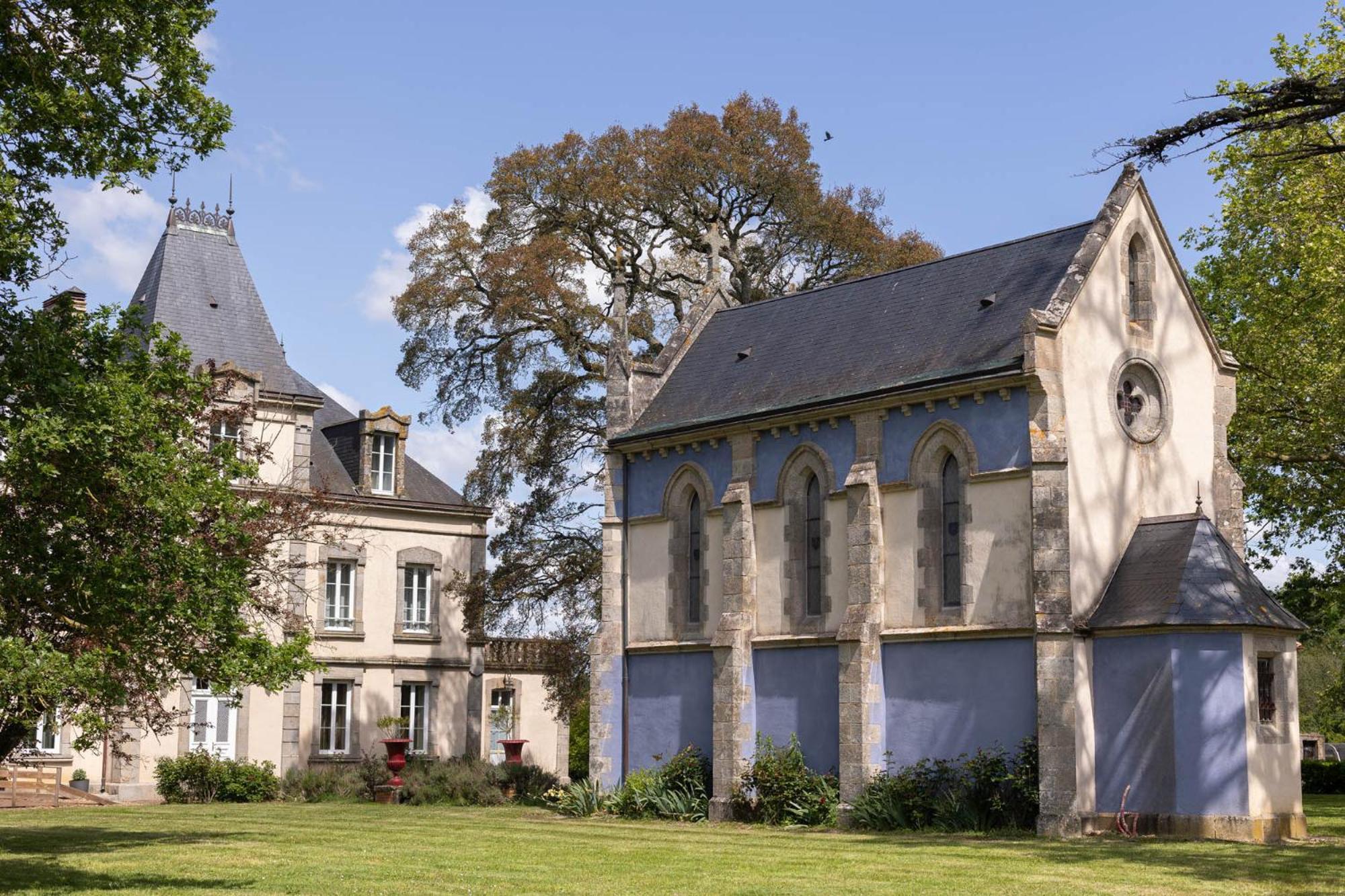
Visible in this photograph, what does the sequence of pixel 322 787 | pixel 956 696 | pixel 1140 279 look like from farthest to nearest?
pixel 322 787, pixel 1140 279, pixel 956 696

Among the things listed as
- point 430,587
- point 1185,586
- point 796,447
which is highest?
point 796,447

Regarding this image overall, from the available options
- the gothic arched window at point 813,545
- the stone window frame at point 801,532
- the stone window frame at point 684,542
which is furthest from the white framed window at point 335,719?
the gothic arched window at point 813,545

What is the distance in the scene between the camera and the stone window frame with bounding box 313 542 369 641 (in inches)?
1503

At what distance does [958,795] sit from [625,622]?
30.3ft

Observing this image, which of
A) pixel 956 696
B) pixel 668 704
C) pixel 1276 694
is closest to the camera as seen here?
pixel 1276 694

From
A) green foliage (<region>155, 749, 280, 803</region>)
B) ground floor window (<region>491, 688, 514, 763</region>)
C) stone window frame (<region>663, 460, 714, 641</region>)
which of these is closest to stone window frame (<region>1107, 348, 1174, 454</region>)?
stone window frame (<region>663, 460, 714, 641</region>)

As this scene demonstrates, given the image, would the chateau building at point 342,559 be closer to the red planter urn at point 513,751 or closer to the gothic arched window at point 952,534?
the red planter urn at point 513,751

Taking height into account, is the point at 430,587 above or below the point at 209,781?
above

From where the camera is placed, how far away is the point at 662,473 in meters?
31.8

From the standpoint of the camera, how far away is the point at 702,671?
3016 cm

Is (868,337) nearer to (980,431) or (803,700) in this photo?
(980,431)

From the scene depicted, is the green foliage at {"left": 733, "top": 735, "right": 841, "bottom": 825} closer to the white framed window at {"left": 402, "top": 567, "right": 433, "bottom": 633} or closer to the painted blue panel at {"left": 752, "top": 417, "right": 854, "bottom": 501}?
the painted blue panel at {"left": 752, "top": 417, "right": 854, "bottom": 501}

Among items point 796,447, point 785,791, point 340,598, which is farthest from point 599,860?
point 340,598

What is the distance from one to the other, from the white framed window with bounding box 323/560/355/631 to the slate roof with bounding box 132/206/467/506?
186cm
